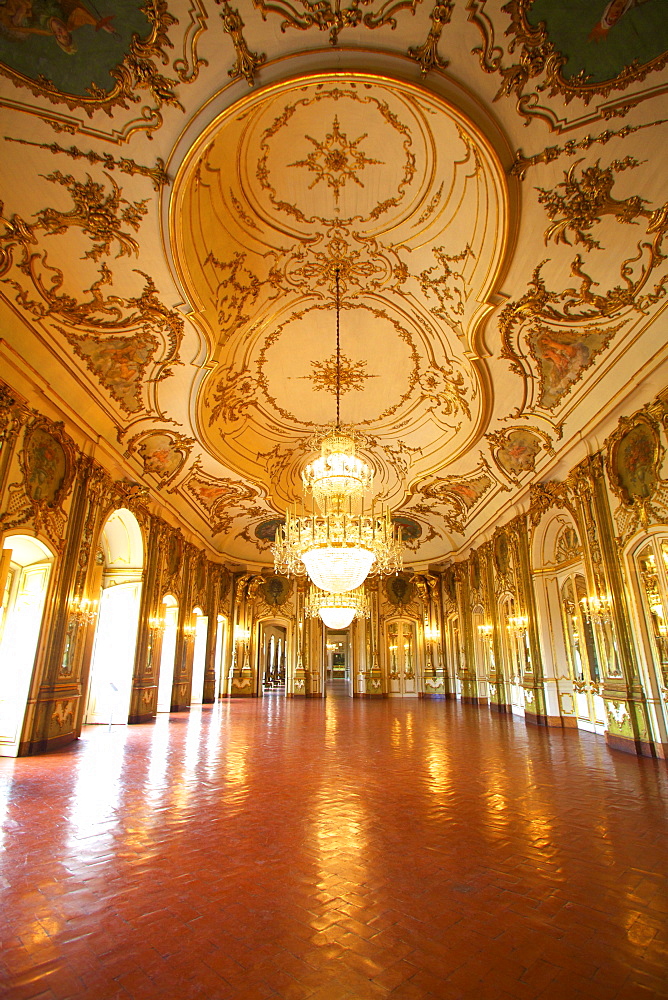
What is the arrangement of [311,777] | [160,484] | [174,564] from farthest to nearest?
[174,564] → [160,484] → [311,777]

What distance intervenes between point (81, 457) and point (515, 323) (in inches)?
311

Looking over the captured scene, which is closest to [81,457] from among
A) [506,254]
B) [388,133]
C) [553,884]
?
[388,133]

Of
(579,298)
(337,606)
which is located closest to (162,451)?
(337,606)

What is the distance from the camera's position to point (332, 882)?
126 inches

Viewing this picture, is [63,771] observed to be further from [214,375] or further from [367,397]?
[367,397]

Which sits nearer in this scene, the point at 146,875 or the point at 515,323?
the point at 146,875

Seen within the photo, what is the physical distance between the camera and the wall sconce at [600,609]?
29.1 feet

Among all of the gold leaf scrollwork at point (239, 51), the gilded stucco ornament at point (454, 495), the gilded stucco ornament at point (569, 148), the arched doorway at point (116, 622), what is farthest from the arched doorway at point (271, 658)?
the gold leaf scrollwork at point (239, 51)

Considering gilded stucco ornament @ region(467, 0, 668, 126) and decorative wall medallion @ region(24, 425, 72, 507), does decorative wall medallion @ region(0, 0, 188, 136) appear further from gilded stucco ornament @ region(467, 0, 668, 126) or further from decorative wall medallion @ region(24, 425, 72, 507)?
decorative wall medallion @ region(24, 425, 72, 507)

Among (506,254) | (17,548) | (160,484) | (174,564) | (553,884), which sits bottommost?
(553,884)

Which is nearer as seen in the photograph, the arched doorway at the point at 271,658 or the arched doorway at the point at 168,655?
the arched doorway at the point at 168,655

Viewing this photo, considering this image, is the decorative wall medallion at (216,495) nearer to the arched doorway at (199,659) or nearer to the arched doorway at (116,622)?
the arched doorway at (116,622)

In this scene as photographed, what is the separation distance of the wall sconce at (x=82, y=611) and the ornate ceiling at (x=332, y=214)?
2934 mm

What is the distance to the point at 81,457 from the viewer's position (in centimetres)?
916
